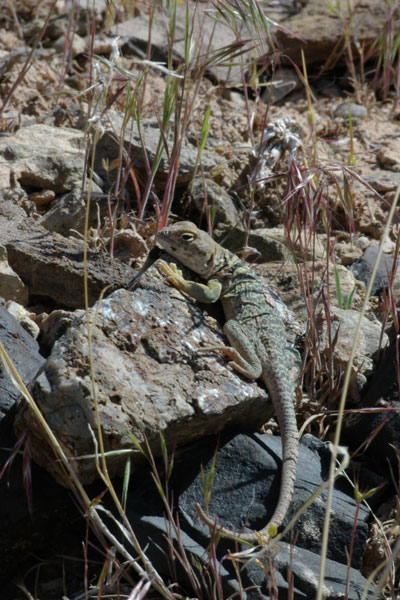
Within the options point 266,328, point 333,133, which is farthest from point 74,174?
point 333,133

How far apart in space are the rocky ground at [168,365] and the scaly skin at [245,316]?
0.31ft

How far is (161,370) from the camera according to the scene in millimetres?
2969

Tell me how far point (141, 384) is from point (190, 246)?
3.05ft

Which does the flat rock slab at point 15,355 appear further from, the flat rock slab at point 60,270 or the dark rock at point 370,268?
the dark rock at point 370,268

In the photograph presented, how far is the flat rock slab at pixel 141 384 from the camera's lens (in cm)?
260

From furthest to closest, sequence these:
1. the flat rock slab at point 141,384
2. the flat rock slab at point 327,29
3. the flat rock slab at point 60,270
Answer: the flat rock slab at point 327,29 → the flat rock slab at point 60,270 → the flat rock slab at point 141,384

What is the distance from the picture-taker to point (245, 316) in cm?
342

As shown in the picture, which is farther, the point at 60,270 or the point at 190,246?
the point at 60,270

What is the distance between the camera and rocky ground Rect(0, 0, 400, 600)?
2.64 m

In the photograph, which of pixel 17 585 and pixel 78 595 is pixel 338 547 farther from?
pixel 17 585

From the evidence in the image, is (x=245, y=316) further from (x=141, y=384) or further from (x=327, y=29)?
(x=327, y=29)

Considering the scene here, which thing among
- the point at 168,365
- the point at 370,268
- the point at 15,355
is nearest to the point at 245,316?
the point at 168,365

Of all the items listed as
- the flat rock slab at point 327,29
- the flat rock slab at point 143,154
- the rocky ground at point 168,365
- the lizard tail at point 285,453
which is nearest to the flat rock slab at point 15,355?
the rocky ground at point 168,365

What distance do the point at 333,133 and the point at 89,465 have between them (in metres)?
4.46
